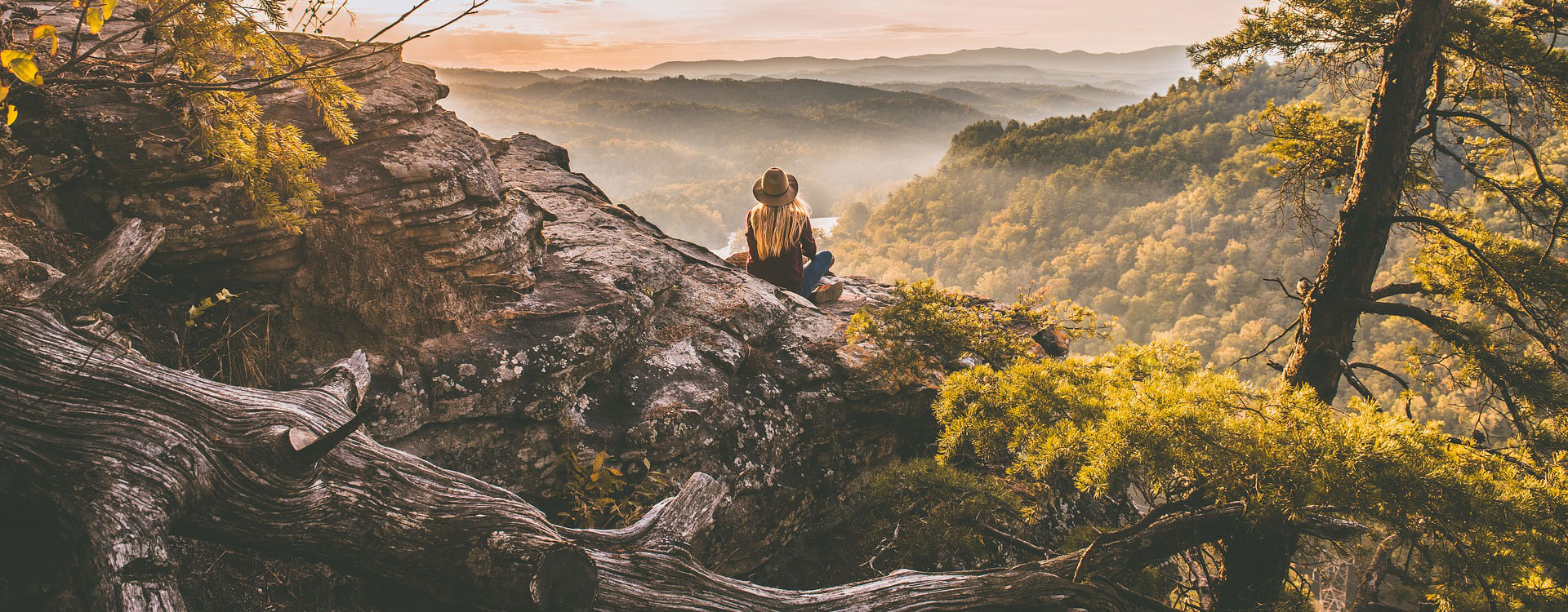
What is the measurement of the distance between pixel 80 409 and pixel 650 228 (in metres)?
5.48

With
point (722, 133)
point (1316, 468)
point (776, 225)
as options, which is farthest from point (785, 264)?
point (722, 133)

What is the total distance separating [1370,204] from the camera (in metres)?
4.77

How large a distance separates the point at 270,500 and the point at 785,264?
224 inches

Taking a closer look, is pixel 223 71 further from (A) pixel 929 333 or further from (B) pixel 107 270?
(A) pixel 929 333

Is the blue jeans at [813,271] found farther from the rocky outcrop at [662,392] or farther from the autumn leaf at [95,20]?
the autumn leaf at [95,20]

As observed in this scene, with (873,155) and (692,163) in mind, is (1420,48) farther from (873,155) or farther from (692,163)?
(873,155)

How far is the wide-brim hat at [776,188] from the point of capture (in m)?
7.30

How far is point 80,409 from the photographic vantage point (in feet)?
8.80

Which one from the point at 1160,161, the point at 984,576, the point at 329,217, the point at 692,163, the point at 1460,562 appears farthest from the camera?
the point at 692,163

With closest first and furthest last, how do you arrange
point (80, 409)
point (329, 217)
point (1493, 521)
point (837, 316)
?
point (80, 409)
point (1493, 521)
point (329, 217)
point (837, 316)

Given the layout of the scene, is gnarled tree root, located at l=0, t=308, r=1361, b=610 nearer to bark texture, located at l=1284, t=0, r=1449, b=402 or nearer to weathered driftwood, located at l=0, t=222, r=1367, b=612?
weathered driftwood, located at l=0, t=222, r=1367, b=612

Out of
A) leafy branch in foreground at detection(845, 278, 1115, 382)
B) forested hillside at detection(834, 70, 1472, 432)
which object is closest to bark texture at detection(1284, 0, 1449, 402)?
leafy branch in foreground at detection(845, 278, 1115, 382)

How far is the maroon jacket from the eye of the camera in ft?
26.0

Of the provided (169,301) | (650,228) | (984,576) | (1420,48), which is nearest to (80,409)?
(169,301)
